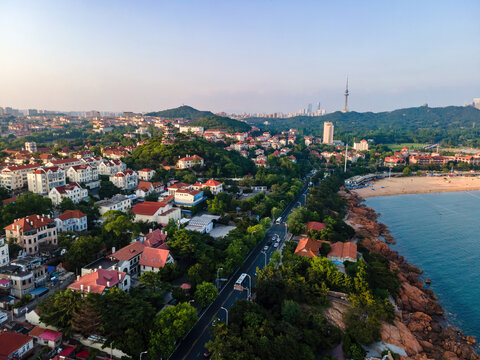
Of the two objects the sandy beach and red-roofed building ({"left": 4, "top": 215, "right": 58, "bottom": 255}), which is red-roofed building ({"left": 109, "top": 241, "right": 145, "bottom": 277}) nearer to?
red-roofed building ({"left": 4, "top": 215, "right": 58, "bottom": 255})

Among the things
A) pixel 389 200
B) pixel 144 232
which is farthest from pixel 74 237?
pixel 389 200

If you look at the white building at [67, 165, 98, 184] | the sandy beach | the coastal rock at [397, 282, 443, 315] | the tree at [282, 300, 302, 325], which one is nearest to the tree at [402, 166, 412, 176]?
the sandy beach

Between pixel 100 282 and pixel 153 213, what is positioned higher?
pixel 153 213

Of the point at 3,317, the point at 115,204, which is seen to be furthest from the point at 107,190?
the point at 3,317

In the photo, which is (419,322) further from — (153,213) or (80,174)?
(80,174)

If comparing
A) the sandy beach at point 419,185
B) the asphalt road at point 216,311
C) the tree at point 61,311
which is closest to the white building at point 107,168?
the asphalt road at point 216,311

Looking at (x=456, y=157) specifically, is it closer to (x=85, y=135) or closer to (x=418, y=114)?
(x=85, y=135)

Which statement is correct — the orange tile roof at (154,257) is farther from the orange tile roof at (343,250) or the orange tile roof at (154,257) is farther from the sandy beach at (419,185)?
the sandy beach at (419,185)
